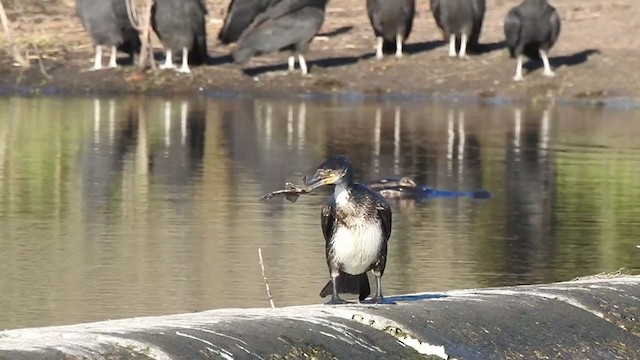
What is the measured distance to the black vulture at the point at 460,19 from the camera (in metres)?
30.8

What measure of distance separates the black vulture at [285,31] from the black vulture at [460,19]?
6.72 ft

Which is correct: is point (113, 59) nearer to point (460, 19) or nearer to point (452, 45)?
point (452, 45)

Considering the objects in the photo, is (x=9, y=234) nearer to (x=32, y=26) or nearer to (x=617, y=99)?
(x=617, y=99)

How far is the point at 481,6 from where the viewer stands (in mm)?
30953

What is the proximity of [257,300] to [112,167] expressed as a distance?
8.74 metres

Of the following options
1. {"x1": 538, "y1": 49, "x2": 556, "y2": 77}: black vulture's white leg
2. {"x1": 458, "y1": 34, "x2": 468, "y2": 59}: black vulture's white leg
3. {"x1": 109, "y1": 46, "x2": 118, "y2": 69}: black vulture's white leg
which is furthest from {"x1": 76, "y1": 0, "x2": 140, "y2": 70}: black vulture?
{"x1": 538, "y1": 49, "x2": 556, "y2": 77}: black vulture's white leg

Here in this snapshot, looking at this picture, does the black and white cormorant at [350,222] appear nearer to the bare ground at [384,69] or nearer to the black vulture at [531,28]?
the bare ground at [384,69]

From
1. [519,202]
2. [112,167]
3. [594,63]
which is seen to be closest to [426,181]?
[519,202]

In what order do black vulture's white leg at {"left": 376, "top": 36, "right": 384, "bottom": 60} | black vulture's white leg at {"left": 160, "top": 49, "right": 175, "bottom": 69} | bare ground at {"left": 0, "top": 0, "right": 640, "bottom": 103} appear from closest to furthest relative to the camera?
1. bare ground at {"left": 0, "top": 0, "right": 640, "bottom": 103}
2. black vulture's white leg at {"left": 160, "top": 49, "right": 175, "bottom": 69}
3. black vulture's white leg at {"left": 376, "top": 36, "right": 384, "bottom": 60}

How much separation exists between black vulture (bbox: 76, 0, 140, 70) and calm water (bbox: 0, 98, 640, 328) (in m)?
2.39

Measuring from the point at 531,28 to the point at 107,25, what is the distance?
23.2 ft

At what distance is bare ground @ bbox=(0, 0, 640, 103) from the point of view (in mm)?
30047

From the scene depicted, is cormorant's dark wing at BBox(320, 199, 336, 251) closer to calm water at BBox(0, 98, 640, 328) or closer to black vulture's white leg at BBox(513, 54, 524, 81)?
calm water at BBox(0, 98, 640, 328)

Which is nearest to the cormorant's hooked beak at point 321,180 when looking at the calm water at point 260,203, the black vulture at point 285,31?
the calm water at point 260,203
